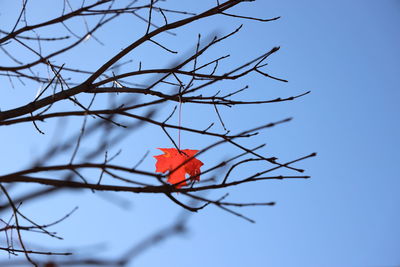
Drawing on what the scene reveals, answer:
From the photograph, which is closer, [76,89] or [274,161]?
[274,161]

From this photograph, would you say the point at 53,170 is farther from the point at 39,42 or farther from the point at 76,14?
the point at 39,42

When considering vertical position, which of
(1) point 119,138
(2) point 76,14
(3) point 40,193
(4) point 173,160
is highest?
(2) point 76,14

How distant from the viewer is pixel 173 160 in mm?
1827

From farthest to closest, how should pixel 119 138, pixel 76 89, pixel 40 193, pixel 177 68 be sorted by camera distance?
pixel 177 68
pixel 76 89
pixel 119 138
pixel 40 193

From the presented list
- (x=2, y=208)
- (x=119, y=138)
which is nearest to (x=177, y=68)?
(x=119, y=138)

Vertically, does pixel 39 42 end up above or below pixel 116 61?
above

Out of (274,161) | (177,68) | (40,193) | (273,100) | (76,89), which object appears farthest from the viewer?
(177,68)

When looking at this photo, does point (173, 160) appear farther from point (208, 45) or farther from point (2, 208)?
point (2, 208)


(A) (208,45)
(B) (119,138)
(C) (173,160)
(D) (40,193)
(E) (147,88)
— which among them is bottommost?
(D) (40,193)

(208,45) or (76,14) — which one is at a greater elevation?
(76,14)

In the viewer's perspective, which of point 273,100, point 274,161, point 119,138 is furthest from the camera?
point 273,100

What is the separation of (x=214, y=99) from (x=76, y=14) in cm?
79

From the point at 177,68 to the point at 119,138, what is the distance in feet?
3.00

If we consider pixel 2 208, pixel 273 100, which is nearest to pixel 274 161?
pixel 273 100
